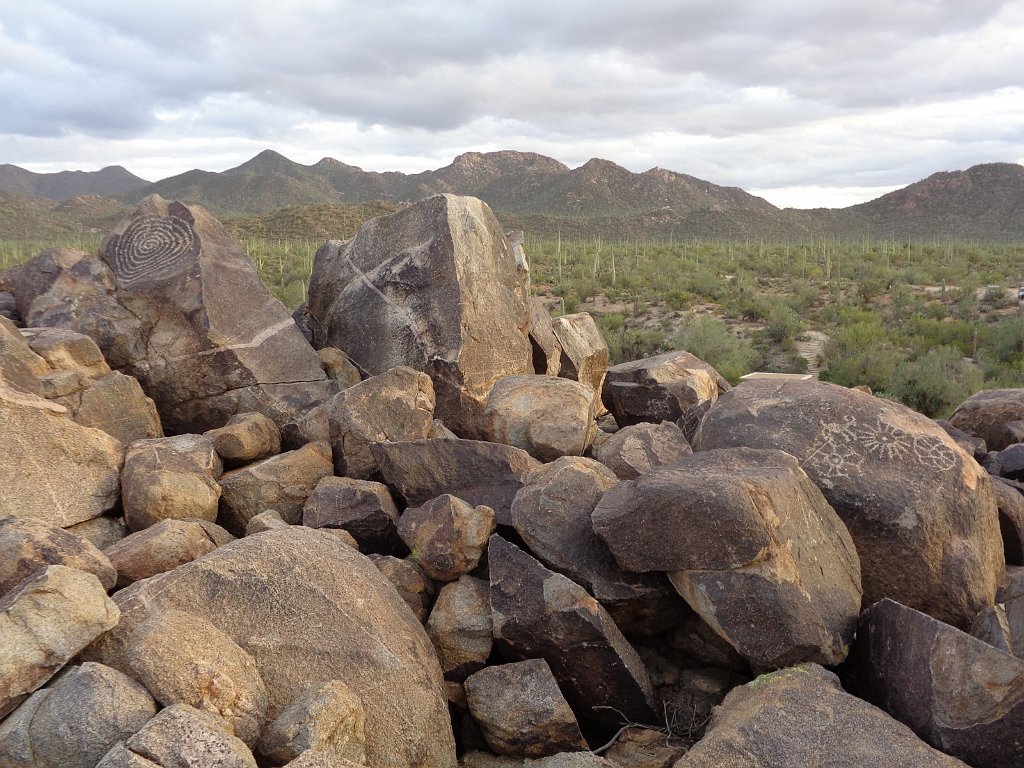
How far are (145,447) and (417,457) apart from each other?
185cm

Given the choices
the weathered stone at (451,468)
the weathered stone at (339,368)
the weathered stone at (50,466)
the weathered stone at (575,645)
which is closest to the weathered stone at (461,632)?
the weathered stone at (575,645)

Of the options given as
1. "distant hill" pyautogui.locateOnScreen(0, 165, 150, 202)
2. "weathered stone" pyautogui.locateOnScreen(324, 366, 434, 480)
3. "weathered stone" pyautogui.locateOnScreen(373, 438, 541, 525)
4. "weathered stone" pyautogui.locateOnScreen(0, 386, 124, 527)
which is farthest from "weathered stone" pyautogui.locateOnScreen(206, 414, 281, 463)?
"distant hill" pyautogui.locateOnScreen(0, 165, 150, 202)

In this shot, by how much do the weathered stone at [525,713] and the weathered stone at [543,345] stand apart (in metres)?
4.67

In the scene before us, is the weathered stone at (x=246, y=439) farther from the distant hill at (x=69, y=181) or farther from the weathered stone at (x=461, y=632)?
the distant hill at (x=69, y=181)

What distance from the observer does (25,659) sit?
A: 2900 mm

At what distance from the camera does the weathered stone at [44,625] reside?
2885 millimetres

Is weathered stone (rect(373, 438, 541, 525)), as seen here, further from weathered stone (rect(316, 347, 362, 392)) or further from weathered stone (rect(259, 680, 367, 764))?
weathered stone (rect(316, 347, 362, 392))

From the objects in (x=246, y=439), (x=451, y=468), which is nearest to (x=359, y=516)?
(x=451, y=468)

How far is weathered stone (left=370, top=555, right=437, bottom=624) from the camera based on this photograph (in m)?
4.39

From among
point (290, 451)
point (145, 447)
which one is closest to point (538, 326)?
point (290, 451)

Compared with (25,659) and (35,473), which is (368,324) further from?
(25,659)

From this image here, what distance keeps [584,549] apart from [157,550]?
91.5 inches

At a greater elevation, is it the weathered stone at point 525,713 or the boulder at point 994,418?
the boulder at point 994,418

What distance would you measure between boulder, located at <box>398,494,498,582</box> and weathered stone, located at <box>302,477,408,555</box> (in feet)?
1.31
